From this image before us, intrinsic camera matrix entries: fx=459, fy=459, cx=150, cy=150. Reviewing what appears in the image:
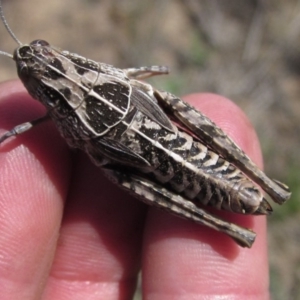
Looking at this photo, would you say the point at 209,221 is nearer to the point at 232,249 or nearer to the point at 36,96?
the point at 232,249

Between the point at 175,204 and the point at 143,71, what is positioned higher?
the point at 143,71

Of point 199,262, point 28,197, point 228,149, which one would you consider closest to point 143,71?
point 228,149

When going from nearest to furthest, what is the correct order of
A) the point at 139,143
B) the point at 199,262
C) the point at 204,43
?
the point at 139,143 < the point at 199,262 < the point at 204,43

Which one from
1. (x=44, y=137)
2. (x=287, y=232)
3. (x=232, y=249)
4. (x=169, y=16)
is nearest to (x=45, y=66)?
(x=44, y=137)

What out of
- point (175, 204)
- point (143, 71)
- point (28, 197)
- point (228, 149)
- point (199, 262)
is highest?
point (143, 71)

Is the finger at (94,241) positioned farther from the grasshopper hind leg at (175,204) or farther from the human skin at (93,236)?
the grasshopper hind leg at (175,204)

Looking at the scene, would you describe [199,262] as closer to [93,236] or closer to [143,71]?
[93,236]
